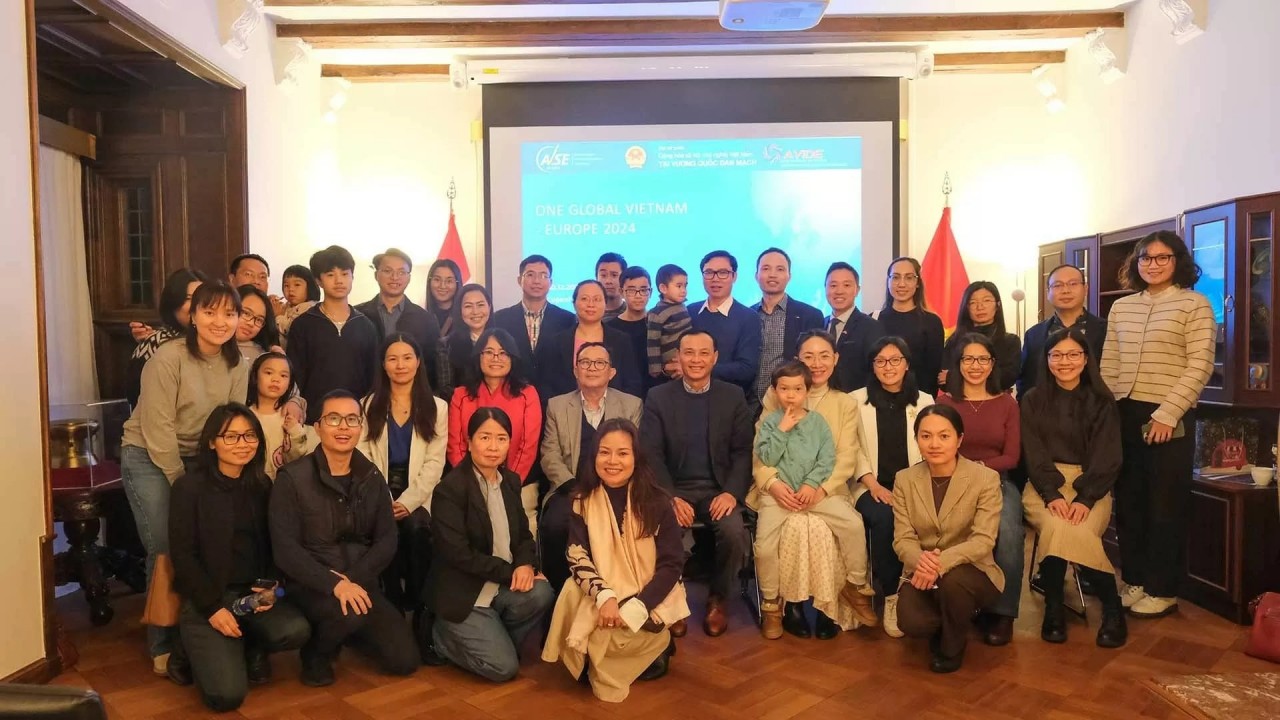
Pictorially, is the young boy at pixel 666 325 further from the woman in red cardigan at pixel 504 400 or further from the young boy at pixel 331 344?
the young boy at pixel 331 344

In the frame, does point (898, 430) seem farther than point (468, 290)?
No

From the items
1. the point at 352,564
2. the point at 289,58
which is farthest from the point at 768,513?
the point at 289,58

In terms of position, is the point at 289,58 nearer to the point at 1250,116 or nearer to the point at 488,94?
the point at 488,94

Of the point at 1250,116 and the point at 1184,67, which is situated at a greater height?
the point at 1184,67

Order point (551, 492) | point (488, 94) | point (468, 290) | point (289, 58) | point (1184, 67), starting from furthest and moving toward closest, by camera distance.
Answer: point (488, 94) → point (289, 58) → point (1184, 67) → point (468, 290) → point (551, 492)

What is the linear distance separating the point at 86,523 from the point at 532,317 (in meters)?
2.11

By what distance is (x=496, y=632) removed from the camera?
2924 millimetres

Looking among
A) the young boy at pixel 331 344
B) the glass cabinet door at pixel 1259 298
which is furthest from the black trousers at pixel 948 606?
the young boy at pixel 331 344

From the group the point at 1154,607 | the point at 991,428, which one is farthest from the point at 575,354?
the point at 1154,607

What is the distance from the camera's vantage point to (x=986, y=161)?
20.1ft

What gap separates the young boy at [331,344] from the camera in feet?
12.0

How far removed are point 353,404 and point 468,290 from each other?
1129 millimetres

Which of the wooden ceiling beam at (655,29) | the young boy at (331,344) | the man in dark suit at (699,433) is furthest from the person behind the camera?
the wooden ceiling beam at (655,29)

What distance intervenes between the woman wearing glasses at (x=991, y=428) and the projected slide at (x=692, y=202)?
243 centimetres
